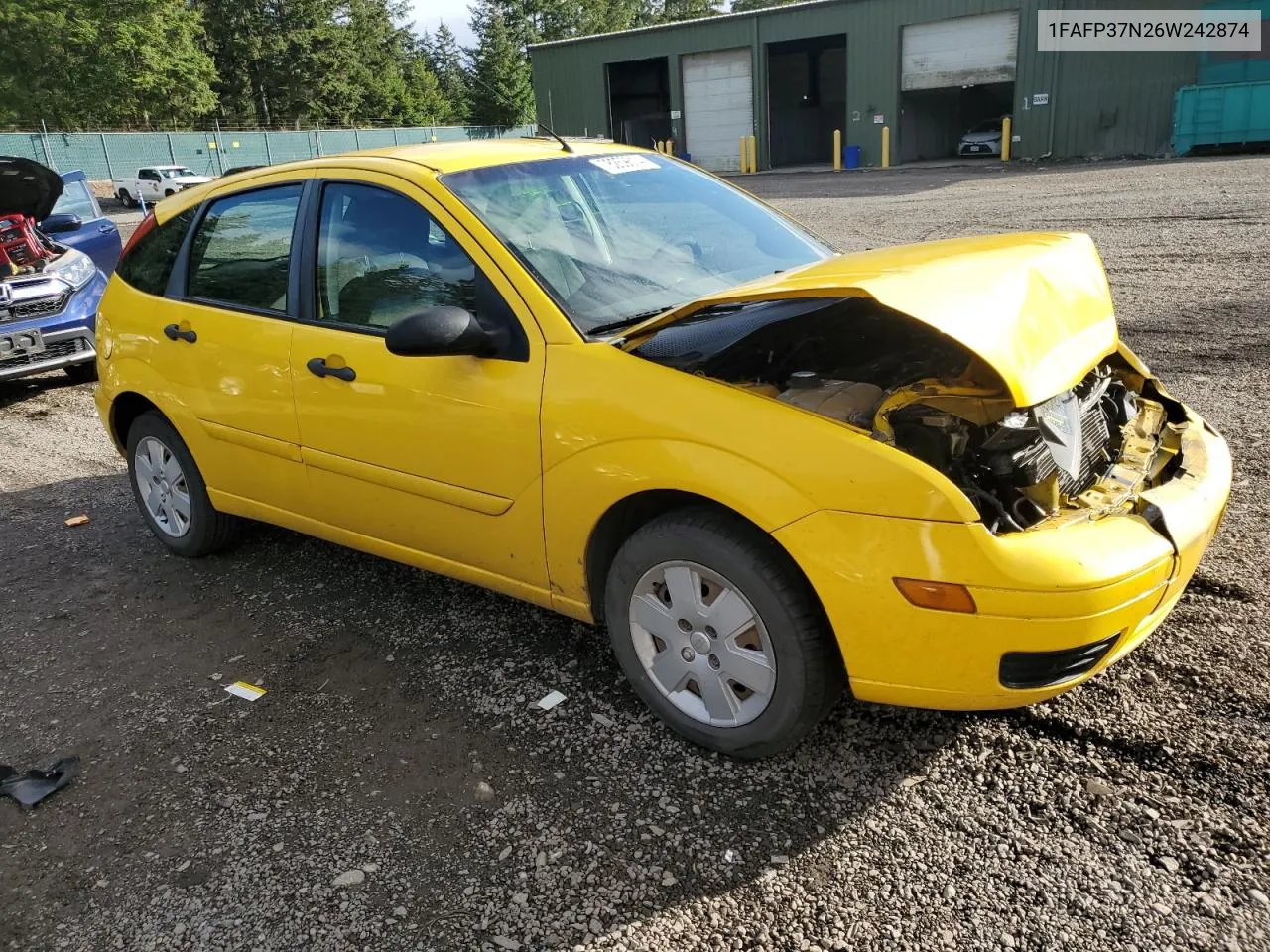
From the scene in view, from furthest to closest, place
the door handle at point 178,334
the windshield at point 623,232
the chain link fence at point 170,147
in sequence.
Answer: the chain link fence at point 170,147 < the door handle at point 178,334 < the windshield at point 623,232

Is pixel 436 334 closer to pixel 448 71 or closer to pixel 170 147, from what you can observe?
pixel 170 147

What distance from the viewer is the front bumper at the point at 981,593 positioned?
2273 mm

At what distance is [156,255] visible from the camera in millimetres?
4430

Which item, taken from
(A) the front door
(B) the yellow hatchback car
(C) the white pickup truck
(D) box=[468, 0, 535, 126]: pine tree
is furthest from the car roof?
(D) box=[468, 0, 535, 126]: pine tree

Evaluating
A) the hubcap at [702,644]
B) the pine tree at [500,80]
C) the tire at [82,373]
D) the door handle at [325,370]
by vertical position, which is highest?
the pine tree at [500,80]

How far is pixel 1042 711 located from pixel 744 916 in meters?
1.22

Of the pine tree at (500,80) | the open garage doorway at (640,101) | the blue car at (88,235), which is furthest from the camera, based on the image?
the pine tree at (500,80)

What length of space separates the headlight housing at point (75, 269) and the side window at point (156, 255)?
14.1 ft

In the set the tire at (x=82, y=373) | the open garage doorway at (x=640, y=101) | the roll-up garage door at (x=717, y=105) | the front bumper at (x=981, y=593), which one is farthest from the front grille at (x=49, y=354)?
the open garage doorway at (x=640, y=101)

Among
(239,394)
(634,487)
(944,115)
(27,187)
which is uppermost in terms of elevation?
(944,115)

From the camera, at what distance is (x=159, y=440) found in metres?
4.44

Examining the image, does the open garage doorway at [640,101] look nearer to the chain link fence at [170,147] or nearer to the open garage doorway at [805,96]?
the chain link fence at [170,147]

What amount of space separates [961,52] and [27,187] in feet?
97.6

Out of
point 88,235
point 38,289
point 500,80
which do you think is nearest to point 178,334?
point 38,289
